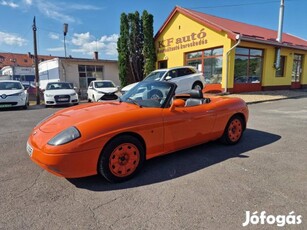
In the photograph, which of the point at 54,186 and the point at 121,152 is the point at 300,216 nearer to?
the point at 121,152

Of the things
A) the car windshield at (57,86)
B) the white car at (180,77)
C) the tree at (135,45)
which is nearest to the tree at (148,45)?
the tree at (135,45)

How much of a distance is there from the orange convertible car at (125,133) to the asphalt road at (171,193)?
301 millimetres

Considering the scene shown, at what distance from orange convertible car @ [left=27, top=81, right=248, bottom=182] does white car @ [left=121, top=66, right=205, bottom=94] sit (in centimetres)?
747

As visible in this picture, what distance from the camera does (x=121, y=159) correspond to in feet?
9.97

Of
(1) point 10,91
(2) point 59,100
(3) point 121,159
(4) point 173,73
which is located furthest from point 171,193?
(1) point 10,91

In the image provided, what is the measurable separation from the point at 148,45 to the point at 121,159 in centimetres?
1755

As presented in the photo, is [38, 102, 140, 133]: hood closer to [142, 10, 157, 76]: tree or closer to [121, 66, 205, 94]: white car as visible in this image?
[121, 66, 205, 94]: white car

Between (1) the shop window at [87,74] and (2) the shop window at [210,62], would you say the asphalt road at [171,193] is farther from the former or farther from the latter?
(1) the shop window at [87,74]

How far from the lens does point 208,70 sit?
15477 millimetres

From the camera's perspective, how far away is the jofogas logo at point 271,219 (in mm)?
2221

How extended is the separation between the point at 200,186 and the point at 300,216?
1118mm

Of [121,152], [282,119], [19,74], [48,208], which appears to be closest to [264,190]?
[121,152]

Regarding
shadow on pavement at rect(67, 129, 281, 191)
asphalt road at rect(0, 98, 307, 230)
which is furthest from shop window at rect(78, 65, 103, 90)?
shadow on pavement at rect(67, 129, 281, 191)

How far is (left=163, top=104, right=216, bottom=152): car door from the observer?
345cm
